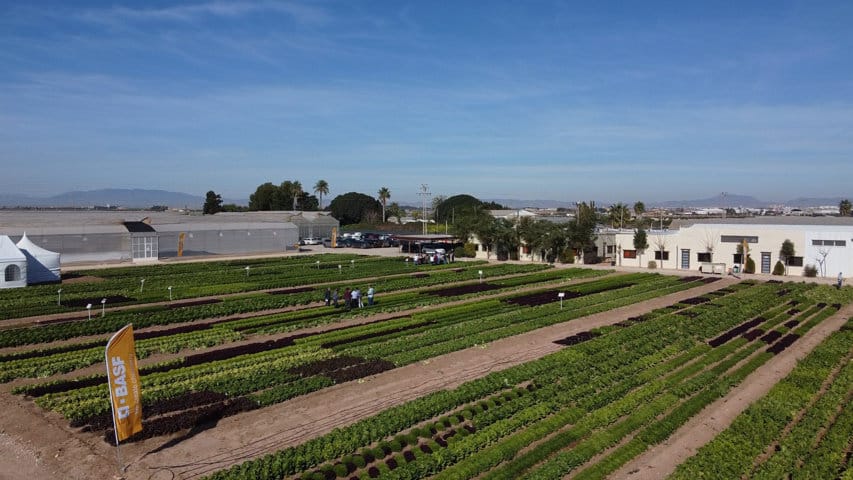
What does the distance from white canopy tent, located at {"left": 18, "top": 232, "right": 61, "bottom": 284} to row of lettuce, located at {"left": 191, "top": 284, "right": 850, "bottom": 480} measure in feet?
130

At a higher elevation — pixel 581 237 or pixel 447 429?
pixel 581 237

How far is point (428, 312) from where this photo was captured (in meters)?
34.5

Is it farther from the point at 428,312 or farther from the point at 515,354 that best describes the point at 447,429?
the point at 428,312

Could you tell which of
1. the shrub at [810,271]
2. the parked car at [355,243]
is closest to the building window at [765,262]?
the shrub at [810,271]

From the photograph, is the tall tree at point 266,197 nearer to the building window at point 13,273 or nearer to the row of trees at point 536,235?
the row of trees at point 536,235

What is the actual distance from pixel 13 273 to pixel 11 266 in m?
0.53

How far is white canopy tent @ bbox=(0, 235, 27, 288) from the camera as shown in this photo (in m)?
42.6

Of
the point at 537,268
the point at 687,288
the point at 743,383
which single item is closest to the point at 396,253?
the point at 537,268

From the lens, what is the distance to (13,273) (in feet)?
141

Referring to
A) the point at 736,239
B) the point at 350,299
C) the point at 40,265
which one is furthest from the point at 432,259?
the point at 40,265

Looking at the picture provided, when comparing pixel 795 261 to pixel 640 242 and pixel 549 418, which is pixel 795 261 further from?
pixel 549 418

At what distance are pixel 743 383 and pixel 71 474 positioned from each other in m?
21.0

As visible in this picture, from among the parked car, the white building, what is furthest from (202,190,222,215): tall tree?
the white building

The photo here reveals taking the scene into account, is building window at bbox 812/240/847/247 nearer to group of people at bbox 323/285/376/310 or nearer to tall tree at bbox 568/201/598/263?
tall tree at bbox 568/201/598/263
